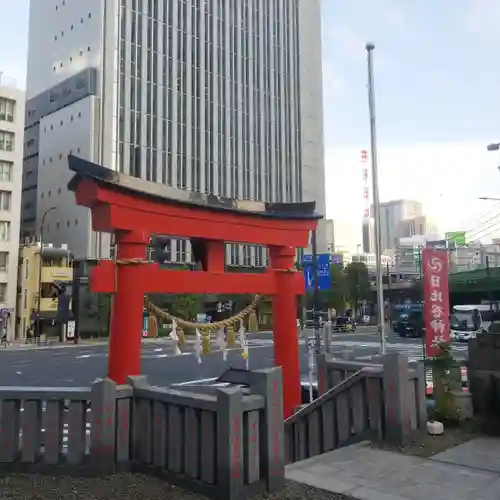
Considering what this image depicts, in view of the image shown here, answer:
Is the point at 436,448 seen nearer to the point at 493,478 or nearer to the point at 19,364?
the point at 493,478

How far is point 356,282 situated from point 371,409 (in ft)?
210

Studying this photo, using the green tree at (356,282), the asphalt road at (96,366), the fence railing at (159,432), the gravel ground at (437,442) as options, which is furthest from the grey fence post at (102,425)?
the green tree at (356,282)

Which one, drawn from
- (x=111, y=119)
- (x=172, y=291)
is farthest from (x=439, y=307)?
(x=111, y=119)

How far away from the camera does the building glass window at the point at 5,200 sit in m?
47.8

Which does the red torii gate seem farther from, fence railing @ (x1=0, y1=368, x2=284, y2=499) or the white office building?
the white office building

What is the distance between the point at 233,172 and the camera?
72.4 metres

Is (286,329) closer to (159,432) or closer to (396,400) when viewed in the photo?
(396,400)

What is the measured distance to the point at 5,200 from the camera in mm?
48031

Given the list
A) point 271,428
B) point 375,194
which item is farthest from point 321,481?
point 375,194

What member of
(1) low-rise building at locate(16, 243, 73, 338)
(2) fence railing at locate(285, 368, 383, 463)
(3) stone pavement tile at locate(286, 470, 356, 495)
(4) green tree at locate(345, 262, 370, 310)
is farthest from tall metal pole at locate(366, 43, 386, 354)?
(4) green tree at locate(345, 262, 370, 310)

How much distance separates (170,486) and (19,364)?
994 inches

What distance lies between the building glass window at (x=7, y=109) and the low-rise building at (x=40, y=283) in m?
11.8

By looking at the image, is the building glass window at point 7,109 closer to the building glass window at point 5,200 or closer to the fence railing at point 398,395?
the building glass window at point 5,200

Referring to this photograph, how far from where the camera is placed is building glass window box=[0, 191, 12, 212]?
47812mm
